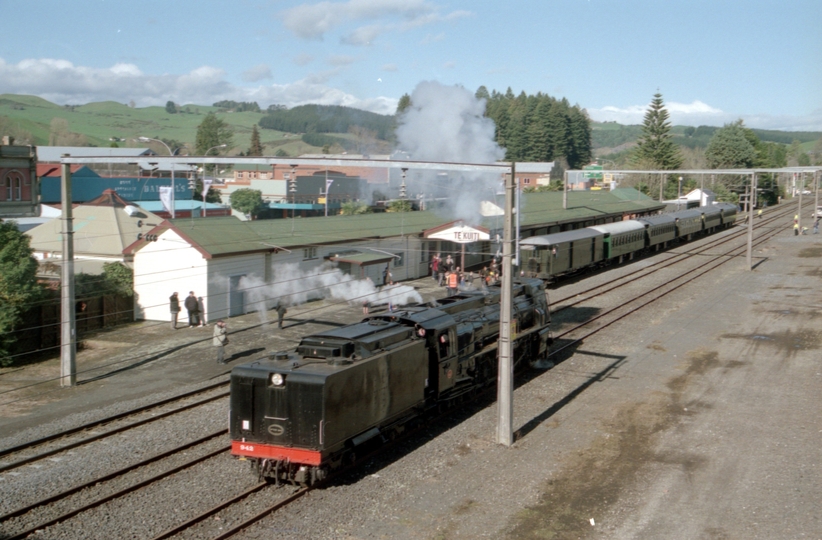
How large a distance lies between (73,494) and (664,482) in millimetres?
10150

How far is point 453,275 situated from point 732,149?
79065 mm

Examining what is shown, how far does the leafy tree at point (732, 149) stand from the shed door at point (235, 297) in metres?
82.5

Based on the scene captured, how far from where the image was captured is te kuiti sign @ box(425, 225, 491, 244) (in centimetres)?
3053

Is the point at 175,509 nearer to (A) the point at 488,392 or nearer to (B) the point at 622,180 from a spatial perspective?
(A) the point at 488,392

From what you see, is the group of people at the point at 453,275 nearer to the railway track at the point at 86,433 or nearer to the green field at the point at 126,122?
the railway track at the point at 86,433

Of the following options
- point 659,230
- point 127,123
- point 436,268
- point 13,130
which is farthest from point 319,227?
point 127,123

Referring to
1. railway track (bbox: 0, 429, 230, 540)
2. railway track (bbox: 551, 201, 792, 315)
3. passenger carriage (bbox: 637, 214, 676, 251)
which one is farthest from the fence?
passenger carriage (bbox: 637, 214, 676, 251)

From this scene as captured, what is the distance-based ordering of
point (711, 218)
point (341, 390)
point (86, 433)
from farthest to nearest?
point (711, 218) → point (86, 433) → point (341, 390)

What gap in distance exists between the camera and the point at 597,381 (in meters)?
18.7

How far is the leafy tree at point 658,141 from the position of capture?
307ft

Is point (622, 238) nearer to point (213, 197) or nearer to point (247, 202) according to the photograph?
point (247, 202)

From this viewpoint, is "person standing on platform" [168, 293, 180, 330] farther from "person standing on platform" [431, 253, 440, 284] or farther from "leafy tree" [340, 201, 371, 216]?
"leafy tree" [340, 201, 371, 216]

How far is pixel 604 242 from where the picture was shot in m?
39.4

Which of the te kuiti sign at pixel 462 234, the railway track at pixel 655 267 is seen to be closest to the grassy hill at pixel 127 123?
the railway track at pixel 655 267
